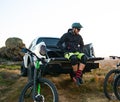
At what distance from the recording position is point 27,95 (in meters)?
6.84

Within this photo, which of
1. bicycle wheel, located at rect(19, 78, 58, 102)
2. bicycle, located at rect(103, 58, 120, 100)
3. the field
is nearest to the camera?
bicycle wheel, located at rect(19, 78, 58, 102)

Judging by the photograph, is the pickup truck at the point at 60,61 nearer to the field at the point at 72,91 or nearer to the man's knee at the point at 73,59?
the man's knee at the point at 73,59

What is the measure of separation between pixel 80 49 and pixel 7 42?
3226 centimetres

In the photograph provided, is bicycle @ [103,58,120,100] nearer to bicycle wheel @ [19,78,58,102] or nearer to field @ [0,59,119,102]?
field @ [0,59,119,102]

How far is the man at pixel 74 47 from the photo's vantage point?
29.6 feet

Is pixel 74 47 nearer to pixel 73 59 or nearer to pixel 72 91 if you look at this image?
pixel 73 59

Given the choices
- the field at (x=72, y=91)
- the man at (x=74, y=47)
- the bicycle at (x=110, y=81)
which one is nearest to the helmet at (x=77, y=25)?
the man at (x=74, y=47)

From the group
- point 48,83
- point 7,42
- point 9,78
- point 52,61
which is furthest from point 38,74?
point 7,42

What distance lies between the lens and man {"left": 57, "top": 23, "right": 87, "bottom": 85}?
9.02 meters

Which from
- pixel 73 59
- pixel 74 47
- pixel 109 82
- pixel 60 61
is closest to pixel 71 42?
pixel 74 47

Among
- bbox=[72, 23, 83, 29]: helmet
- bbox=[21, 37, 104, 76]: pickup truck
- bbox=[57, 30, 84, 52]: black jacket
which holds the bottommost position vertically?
bbox=[21, 37, 104, 76]: pickup truck

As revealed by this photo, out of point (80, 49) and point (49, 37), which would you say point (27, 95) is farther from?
point (49, 37)

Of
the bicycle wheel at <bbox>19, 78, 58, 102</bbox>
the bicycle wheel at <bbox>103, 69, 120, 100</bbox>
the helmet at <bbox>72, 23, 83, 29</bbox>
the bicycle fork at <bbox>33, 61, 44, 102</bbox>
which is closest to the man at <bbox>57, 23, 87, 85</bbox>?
the helmet at <bbox>72, 23, 83, 29</bbox>

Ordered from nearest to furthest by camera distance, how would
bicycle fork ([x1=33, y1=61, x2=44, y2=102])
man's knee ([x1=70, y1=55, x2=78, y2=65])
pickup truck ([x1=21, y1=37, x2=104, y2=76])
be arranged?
bicycle fork ([x1=33, y1=61, x2=44, y2=102]) < man's knee ([x1=70, y1=55, x2=78, y2=65]) < pickup truck ([x1=21, y1=37, x2=104, y2=76])
